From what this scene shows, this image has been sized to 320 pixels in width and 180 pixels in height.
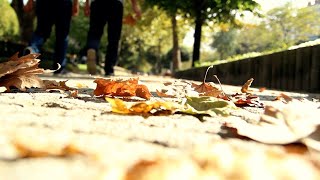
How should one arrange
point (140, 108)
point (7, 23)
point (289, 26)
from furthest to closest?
point (289, 26) < point (7, 23) < point (140, 108)

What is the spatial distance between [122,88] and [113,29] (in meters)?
4.56

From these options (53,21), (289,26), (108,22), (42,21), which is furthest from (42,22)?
(289,26)

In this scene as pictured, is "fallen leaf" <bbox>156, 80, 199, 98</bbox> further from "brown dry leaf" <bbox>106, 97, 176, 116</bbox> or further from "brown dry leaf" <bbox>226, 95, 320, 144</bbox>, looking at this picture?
"brown dry leaf" <bbox>226, 95, 320, 144</bbox>

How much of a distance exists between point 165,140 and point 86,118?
0.48 metres

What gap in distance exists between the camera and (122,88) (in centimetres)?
247

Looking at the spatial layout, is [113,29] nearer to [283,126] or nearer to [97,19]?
[97,19]

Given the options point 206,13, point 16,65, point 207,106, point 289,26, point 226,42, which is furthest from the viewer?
point 226,42

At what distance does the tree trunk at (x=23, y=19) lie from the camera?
23172 mm

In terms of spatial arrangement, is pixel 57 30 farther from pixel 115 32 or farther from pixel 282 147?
pixel 282 147

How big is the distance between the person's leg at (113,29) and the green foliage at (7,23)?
25.6m

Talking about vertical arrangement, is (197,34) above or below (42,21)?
above

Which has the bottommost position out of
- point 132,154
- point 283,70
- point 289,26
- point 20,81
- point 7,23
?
point 132,154

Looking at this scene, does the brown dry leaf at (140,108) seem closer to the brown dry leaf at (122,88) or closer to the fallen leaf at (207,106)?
the fallen leaf at (207,106)

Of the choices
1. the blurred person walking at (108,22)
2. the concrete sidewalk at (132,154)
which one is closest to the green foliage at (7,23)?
the blurred person walking at (108,22)
